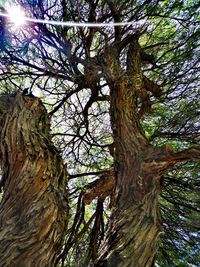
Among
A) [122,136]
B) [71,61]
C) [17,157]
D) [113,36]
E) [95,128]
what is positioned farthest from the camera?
[95,128]

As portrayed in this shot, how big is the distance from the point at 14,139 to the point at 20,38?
4.58ft

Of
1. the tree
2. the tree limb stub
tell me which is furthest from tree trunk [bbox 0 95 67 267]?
the tree limb stub

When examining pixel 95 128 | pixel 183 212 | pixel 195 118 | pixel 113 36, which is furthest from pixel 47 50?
pixel 183 212

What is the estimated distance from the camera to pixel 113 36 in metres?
2.86

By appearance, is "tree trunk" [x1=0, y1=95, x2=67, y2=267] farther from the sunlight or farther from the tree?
the sunlight

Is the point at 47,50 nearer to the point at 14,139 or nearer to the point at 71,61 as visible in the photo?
the point at 71,61

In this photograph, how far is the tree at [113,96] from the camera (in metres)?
2.05

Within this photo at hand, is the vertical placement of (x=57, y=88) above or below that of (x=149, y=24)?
below

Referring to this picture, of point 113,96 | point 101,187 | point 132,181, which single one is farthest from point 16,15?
point 132,181

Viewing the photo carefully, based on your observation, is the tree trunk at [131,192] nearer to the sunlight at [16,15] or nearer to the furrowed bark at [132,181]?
the furrowed bark at [132,181]

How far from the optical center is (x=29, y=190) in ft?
4.51

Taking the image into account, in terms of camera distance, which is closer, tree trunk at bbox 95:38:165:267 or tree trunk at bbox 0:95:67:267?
tree trunk at bbox 0:95:67:267

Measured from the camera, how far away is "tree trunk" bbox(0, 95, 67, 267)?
1.18 meters

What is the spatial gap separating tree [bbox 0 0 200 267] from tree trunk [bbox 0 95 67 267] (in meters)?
0.07
